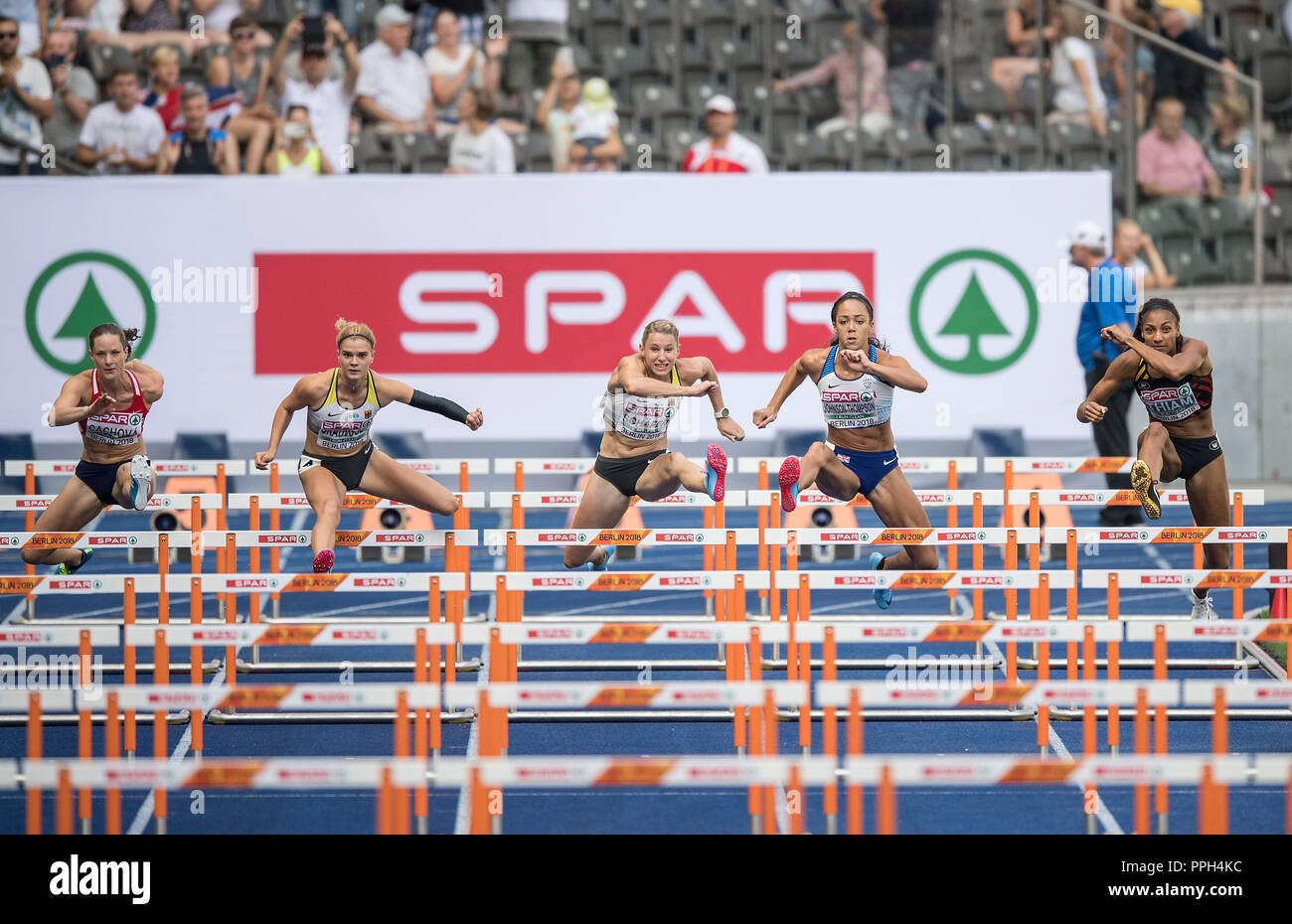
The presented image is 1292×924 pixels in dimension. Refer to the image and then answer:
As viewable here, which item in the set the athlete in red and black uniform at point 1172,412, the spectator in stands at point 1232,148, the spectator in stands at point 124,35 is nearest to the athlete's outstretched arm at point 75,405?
the athlete in red and black uniform at point 1172,412

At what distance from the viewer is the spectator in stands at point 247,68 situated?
1702cm

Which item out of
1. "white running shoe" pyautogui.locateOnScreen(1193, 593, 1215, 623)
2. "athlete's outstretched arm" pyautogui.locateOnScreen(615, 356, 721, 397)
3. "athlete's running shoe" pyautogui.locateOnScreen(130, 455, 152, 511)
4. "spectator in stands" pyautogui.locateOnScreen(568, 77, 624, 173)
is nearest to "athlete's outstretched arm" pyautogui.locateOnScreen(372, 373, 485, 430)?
"athlete's outstretched arm" pyautogui.locateOnScreen(615, 356, 721, 397)

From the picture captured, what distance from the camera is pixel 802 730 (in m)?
7.67

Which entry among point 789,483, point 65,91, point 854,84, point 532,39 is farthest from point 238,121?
point 789,483

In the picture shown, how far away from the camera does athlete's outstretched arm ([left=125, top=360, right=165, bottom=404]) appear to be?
10469 millimetres

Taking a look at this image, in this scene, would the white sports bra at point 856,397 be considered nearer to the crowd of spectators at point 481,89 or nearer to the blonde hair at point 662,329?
the blonde hair at point 662,329

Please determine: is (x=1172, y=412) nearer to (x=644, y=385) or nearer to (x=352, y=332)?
(x=644, y=385)

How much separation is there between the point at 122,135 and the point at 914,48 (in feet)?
28.1

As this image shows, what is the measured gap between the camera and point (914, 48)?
17969mm

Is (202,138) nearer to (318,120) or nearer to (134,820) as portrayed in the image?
(318,120)

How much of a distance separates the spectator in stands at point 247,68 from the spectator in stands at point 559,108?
113 inches

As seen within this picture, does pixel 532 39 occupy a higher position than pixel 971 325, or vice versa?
pixel 532 39

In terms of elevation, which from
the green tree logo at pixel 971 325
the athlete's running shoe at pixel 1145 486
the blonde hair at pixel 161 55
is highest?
the blonde hair at pixel 161 55

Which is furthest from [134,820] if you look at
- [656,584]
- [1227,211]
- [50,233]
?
[1227,211]
